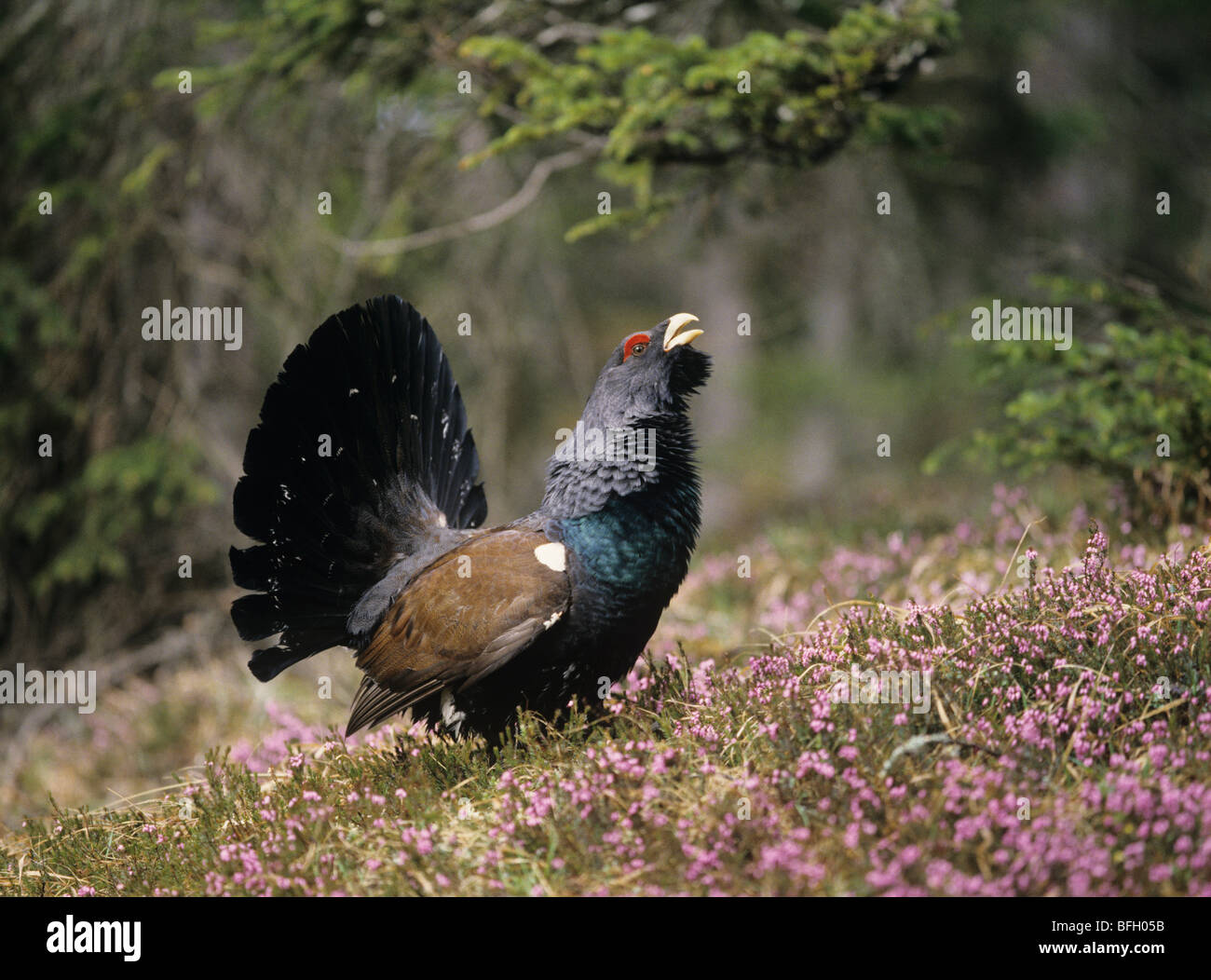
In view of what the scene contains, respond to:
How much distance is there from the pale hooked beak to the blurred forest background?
1536 millimetres

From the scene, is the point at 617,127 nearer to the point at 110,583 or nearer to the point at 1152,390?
the point at 1152,390

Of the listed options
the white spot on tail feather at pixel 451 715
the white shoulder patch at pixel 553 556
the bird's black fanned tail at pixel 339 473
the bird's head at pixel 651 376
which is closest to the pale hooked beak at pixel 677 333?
the bird's head at pixel 651 376

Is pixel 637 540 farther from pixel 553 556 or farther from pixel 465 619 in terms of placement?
pixel 465 619

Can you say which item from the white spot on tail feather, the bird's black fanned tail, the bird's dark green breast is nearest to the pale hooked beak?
the bird's dark green breast

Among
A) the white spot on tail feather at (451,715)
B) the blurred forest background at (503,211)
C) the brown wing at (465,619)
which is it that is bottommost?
the white spot on tail feather at (451,715)

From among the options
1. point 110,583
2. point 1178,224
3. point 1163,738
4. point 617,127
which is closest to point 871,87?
point 617,127

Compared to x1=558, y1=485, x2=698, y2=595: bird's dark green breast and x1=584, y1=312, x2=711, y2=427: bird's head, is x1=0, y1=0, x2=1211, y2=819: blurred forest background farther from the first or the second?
x1=558, y1=485, x2=698, y2=595: bird's dark green breast

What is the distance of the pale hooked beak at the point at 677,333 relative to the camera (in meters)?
3.81

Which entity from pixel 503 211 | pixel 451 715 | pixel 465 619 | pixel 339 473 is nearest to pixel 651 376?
pixel 465 619

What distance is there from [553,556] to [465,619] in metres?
0.40

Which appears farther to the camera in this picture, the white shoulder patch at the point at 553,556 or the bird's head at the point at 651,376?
the bird's head at the point at 651,376

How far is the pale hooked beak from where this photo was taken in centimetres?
381

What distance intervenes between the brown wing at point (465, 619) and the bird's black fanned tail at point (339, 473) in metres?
0.44

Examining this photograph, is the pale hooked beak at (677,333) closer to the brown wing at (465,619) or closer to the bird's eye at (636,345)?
the bird's eye at (636,345)
